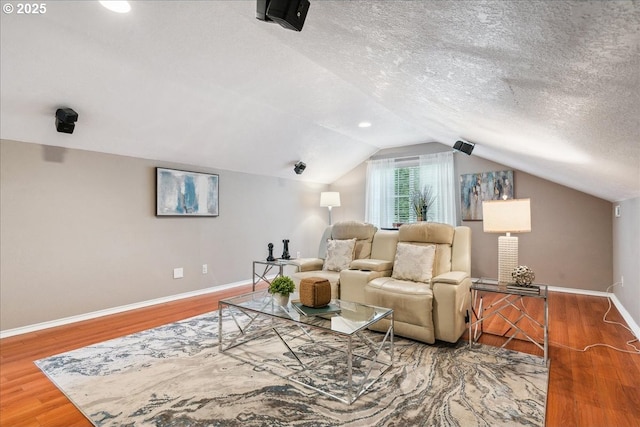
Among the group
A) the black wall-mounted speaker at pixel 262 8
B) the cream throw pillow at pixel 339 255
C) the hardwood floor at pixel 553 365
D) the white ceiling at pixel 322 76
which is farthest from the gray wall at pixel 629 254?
the black wall-mounted speaker at pixel 262 8

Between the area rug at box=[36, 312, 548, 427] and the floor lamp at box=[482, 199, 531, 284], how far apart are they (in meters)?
0.73

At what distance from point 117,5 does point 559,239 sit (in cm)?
579

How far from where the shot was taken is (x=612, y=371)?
2277mm

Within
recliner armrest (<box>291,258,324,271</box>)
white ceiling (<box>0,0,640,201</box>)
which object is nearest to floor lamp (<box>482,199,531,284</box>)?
white ceiling (<box>0,0,640,201</box>)

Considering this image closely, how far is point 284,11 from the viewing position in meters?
1.19

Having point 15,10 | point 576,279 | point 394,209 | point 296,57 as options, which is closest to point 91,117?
point 15,10

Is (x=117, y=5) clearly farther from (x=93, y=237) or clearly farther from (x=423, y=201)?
(x=423, y=201)

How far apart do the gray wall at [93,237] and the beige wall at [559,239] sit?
13.6ft

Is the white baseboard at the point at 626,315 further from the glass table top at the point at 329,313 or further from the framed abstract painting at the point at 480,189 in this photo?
the glass table top at the point at 329,313

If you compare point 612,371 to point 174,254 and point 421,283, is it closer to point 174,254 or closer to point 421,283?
point 421,283

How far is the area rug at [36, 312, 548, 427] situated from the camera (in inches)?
69.7

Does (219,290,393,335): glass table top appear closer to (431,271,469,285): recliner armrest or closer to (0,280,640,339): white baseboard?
(431,271,469,285): recliner armrest

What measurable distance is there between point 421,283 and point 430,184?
10.6 ft

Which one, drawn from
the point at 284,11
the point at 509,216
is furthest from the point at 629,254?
the point at 284,11
